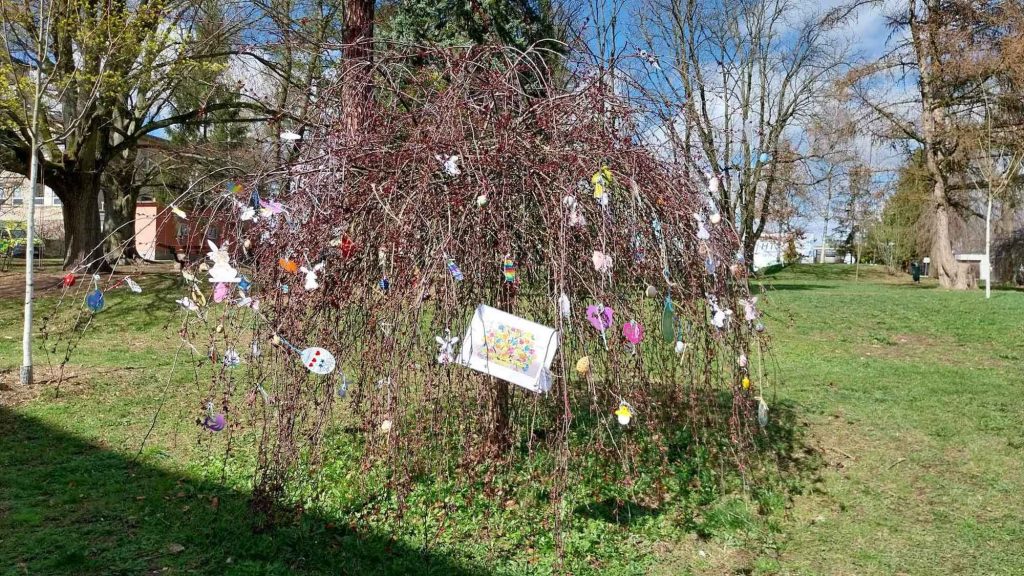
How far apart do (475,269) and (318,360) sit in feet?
2.32

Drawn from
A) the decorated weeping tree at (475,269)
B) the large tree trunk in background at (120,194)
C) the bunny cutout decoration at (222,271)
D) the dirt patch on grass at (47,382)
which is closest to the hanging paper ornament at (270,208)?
the decorated weeping tree at (475,269)

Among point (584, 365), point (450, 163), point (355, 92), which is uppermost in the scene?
point (355, 92)

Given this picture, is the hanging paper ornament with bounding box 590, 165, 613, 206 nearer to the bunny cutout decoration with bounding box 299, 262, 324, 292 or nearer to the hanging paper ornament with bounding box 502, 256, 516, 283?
the hanging paper ornament with bounding box 502, 256, 516, 283

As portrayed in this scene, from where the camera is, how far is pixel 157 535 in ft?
9.60

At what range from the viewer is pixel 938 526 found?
3.23 m

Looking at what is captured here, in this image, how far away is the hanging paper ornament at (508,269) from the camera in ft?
8.15

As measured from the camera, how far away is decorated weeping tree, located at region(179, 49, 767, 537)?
2432mm

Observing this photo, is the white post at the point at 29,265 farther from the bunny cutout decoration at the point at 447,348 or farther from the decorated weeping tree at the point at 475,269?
the bunny cutout decoration at the point at 447,348

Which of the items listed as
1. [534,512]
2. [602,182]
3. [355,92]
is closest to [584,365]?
[602,182]

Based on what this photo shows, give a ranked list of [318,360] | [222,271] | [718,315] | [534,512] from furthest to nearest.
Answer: [534,512] → [718,315] → [222,271] → [318,360]

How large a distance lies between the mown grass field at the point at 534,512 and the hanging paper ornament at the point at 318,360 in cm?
92

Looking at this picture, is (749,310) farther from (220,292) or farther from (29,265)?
(29,265)

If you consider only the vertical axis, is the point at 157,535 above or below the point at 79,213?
below

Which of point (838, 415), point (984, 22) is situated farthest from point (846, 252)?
point (838, 415)
